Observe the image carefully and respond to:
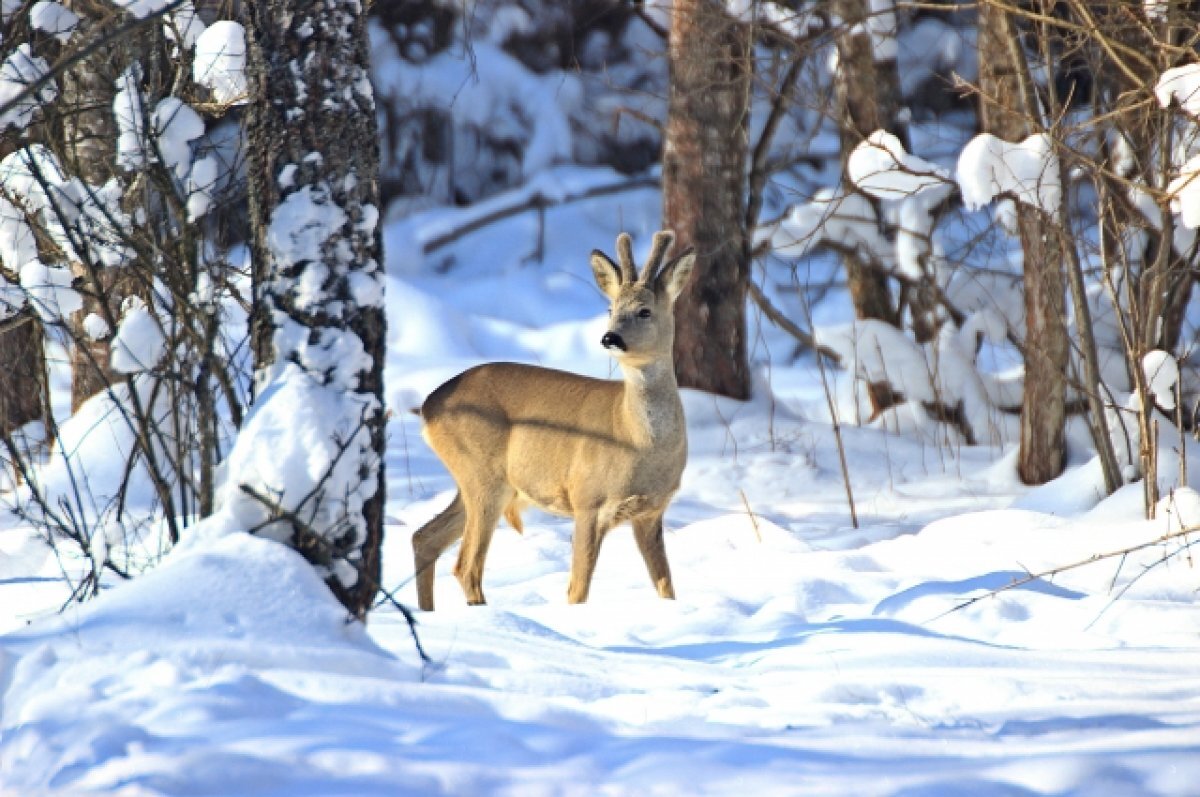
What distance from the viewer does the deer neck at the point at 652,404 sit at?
19.5ft

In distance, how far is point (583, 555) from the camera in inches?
231

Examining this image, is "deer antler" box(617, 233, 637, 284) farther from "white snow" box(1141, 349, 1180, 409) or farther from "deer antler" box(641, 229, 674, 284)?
"white snow" box(1141, 349, 1180, 409)

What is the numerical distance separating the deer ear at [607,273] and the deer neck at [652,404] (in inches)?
14.1

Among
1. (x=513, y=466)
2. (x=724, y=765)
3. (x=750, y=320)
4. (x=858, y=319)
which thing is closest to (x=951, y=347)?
(x=858, y=319)

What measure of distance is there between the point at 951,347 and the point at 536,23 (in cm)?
1003

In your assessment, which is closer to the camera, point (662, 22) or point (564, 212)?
point (662, 22)

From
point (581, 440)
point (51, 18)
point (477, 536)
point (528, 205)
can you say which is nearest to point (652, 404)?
point (581, 440)

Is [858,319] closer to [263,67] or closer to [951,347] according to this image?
[951,347]

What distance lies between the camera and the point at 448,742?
3.24 meters

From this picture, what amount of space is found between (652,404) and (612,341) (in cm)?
34

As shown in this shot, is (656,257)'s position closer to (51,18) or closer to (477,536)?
(477,536)

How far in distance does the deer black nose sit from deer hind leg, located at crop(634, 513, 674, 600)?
2.21 feet

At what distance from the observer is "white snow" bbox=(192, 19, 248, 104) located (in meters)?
4.47

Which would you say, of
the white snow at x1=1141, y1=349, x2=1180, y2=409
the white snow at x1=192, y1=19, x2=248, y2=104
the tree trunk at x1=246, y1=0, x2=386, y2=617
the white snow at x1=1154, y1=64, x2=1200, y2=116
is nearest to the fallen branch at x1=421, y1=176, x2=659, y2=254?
the white snow at x1=1141, y1=349, x2=1180, y2=409
